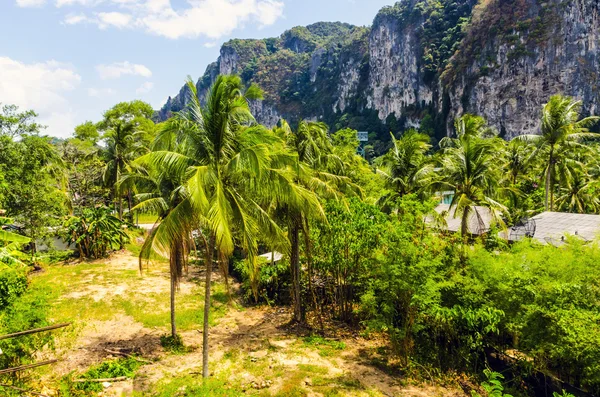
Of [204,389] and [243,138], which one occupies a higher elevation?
[243,138]

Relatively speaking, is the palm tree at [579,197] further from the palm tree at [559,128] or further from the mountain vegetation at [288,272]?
the palm tree at [559,128]

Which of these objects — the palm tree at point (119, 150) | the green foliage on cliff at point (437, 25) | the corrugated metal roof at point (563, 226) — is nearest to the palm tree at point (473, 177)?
the corrugated metal roof at point (563, 226)

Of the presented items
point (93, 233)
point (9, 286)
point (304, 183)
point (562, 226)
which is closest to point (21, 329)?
point (9, 286)

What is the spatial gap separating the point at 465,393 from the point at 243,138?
9451 mm

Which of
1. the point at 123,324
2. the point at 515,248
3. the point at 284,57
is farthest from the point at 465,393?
the point at 284,57

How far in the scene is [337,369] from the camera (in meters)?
10.4

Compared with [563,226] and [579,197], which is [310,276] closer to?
[563,226]

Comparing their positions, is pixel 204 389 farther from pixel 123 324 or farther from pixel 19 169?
pixel 19 169

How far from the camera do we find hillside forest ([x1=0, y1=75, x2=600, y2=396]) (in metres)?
7.90

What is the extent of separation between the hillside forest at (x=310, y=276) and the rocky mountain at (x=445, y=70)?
6970cm

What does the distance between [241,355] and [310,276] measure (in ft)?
15.5

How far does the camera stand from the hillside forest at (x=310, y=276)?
25.9ft

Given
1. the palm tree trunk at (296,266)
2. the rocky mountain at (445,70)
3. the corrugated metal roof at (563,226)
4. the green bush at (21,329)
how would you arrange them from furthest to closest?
1. the rocky mountain at (445,70)
2. the corrugated metal roof at (563,226)
3. the palm tree trunk at (296,266)
4. the green bush at (21,329)

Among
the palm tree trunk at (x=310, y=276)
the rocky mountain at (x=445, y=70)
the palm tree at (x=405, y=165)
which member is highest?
the rocky mountain at (x=445, y=70)
